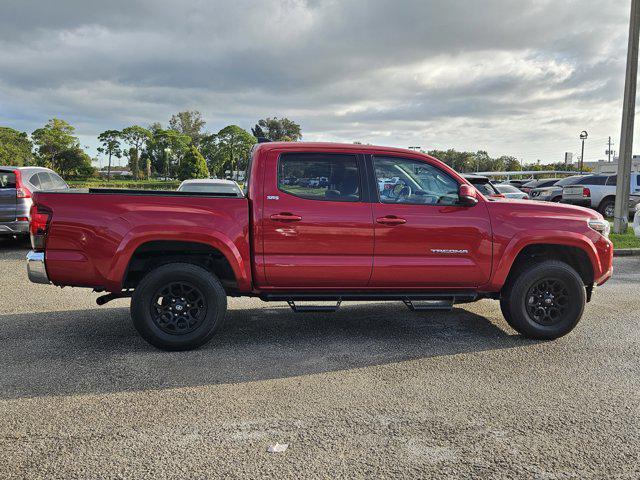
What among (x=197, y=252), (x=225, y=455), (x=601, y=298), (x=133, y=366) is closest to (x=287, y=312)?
(x=197, y=252)

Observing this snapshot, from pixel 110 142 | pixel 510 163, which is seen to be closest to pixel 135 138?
pixel 110 142

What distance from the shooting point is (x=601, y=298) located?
23.9 ft

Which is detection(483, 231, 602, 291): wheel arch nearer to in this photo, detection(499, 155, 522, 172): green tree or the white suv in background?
the white suv in background

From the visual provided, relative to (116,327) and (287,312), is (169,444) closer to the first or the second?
(116,327)

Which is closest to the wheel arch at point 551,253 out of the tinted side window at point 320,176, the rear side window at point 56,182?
the tinted side window at point 320,176

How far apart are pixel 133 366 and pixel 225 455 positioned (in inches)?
68.4

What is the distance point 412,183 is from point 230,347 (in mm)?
2397

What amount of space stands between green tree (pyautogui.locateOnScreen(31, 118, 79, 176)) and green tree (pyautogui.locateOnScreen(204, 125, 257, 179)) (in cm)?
2272

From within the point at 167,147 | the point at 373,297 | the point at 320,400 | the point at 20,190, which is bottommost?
the point at 320,400

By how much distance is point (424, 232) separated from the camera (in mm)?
4945

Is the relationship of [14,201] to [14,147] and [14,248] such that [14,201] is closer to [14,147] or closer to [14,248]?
[14,248]

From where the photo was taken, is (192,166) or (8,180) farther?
(192,166)

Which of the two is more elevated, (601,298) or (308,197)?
(308,197)

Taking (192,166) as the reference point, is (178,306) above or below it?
below
